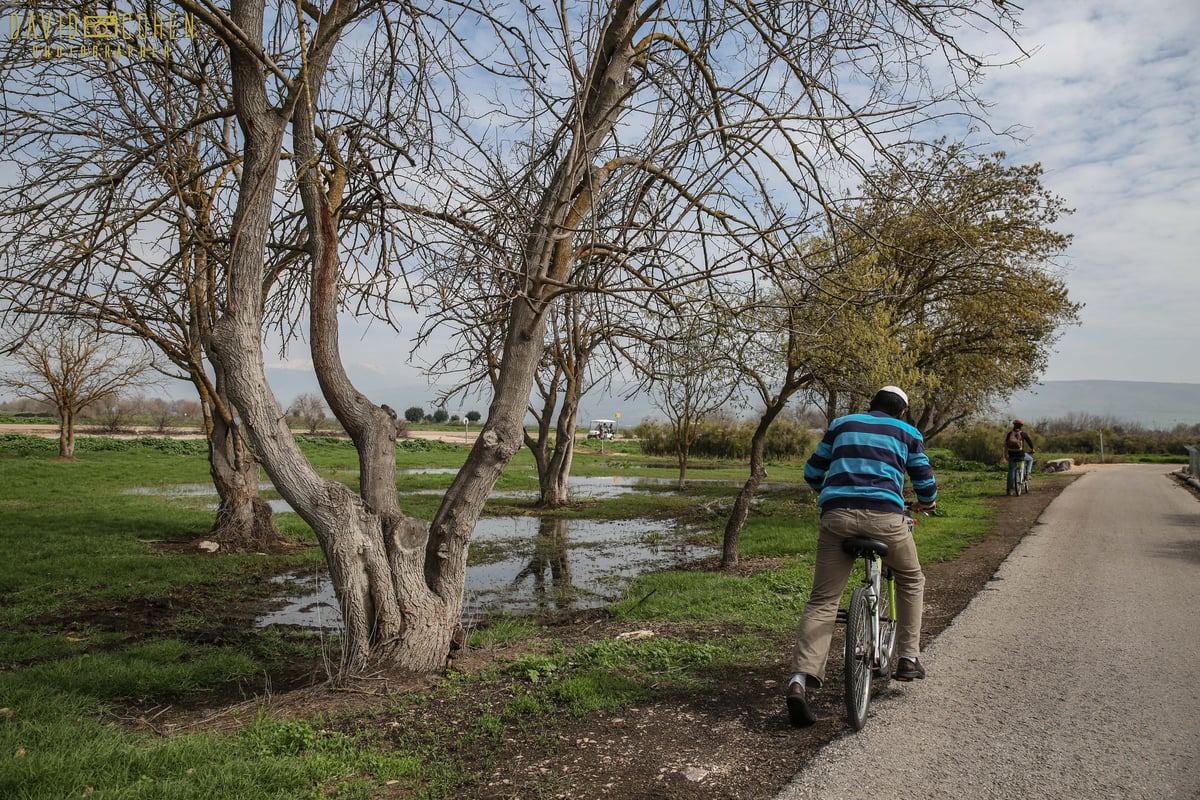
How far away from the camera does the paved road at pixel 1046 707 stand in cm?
374

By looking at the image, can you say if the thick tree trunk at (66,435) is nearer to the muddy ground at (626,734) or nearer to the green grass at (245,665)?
the green grass at (245,665)

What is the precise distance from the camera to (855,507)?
15.9 ft

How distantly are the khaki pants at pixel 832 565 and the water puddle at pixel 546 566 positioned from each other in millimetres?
3965

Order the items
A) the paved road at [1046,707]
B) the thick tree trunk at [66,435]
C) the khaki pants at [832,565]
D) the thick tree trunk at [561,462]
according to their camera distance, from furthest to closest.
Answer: the thick tree trunk at [66,435] → the thick tree trunk at [561,462] → the khaki pants at [832,565] → the paved road at [1046,707]

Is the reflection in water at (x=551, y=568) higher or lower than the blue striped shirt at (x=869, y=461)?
lower

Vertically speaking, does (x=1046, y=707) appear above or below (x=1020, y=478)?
below

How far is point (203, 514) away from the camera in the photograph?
1822cm

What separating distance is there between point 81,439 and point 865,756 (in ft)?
162

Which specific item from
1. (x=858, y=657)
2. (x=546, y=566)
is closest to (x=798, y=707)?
(x=858, y=657)

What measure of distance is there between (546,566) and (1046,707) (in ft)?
30.5

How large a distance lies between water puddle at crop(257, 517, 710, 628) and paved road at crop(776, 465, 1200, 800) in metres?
4.47

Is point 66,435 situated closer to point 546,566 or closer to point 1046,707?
point 546,566

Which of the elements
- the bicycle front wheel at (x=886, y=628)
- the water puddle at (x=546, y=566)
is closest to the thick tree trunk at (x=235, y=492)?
the water puddle at (x=546, y=566)

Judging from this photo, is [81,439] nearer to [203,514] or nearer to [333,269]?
[203,514]
